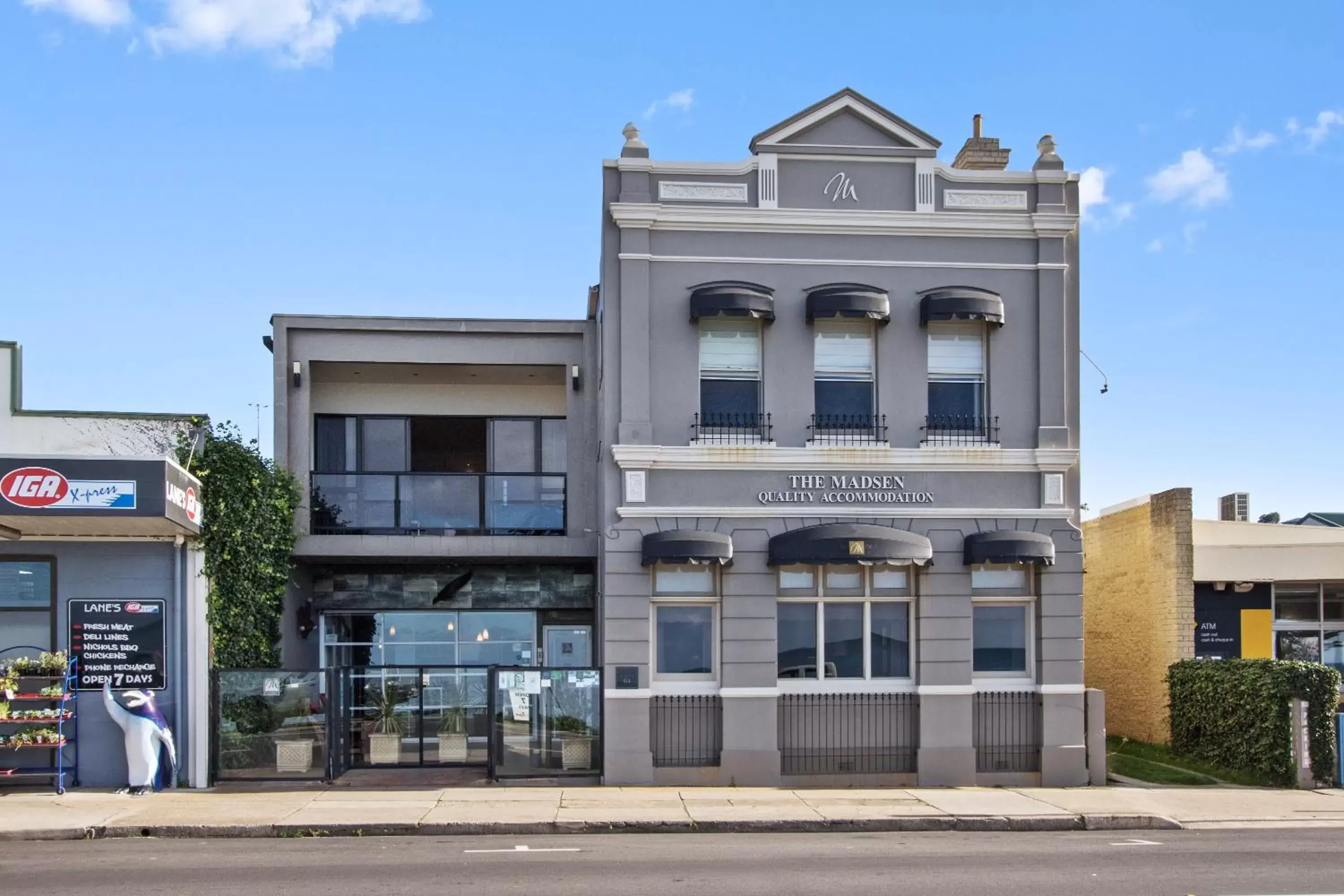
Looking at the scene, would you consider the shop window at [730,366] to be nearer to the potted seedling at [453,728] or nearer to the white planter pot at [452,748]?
the potted seedling at [453,728]

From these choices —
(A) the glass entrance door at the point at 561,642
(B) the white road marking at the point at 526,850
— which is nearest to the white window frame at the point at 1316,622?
(A) the glass entrance door at the point at 561,642

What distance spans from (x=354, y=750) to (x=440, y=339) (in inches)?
254

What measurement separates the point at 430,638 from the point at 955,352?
10.2 m

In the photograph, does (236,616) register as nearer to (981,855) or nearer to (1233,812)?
(981,855)

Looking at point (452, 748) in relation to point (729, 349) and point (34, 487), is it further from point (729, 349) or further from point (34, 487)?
point (729, 349)

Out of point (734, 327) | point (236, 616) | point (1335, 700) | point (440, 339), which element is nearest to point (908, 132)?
point (734, 327)

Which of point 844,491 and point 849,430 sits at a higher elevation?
point 849,430

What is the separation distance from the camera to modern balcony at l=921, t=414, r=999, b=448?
18.3 metres

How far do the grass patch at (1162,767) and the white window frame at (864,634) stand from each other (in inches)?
158

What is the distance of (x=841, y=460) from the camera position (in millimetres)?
A: 18016

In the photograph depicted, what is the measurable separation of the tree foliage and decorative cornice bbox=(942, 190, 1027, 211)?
418 inches

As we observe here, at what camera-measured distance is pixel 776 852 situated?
1316 centimetres

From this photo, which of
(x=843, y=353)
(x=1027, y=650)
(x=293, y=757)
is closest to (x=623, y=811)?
(x=293, y=757)

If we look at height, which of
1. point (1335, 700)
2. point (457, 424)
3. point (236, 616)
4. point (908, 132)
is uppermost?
point (908, 132)
